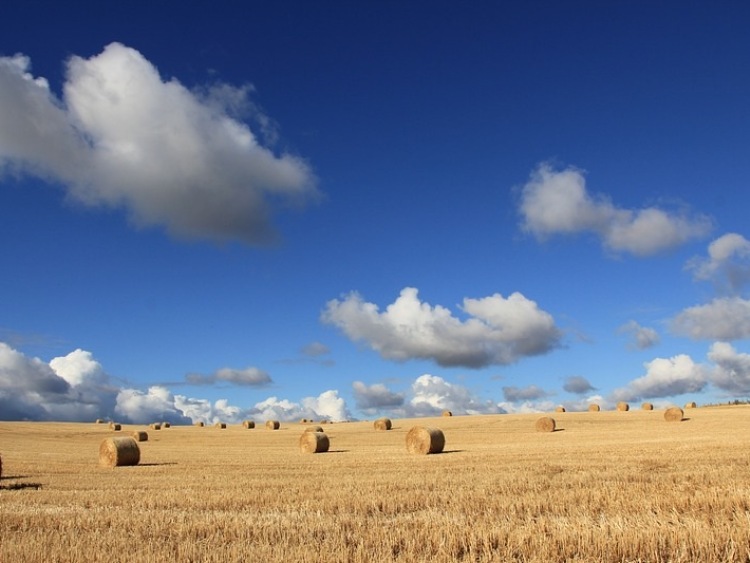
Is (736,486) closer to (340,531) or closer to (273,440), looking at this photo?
(340,531)

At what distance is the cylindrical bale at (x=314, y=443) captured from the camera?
29.9m

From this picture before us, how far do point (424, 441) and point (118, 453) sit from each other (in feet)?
36.9

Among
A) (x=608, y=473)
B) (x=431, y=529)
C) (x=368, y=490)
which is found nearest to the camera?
(x=431, y=529)

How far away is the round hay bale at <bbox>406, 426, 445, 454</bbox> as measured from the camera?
87.2ft

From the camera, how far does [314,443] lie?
29953 mm

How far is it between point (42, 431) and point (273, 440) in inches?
894

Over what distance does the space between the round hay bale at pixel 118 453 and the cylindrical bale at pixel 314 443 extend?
318 inches

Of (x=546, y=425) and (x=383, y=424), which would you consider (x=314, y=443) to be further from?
(x=383, y=424)

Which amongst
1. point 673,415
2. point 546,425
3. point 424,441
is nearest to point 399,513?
point 424,441

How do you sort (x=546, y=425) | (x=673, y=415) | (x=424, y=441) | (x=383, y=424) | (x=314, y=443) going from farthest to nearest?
(x=383, y=424) < (x=673, y=415) < (x=546, y=425) < (x=314, y=443) < (x=424, y=441)

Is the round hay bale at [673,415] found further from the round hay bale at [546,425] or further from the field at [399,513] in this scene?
the field at [399,513]

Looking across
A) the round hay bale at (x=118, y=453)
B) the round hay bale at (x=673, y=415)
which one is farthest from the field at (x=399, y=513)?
the round hay bale at (x=673, y=415)

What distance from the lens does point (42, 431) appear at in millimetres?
53188

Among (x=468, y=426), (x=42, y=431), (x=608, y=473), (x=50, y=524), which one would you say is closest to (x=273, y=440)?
(x=468, y=426)
